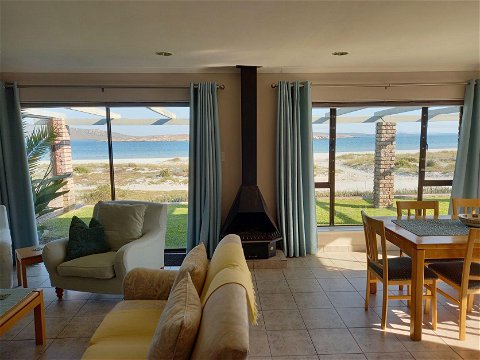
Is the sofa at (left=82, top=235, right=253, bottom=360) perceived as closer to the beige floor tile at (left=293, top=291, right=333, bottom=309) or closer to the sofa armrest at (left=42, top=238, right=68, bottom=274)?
the sofa armrest at (left=42, top=238, right=68, bottom=274)

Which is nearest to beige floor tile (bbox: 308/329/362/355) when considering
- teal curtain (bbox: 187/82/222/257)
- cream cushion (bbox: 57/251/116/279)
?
cream cushion (bbox: 57/251/116/279)

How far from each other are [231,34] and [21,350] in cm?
290

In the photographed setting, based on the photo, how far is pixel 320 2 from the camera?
2059 millimetres

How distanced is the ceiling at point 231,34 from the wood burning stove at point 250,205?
386 mm

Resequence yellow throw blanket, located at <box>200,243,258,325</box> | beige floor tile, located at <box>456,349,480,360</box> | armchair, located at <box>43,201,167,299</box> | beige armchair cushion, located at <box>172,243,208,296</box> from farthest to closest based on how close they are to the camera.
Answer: armchair, located at <box>43,201,167,299</box> → beige floor tile, located at <box>456,349,480,360</box> → beige armchair cushion, located at <box>172,243,208,296</box> → yellow throw blanket, located at <box>200,243,258,325</box>

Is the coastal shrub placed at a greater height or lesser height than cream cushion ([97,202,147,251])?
greater

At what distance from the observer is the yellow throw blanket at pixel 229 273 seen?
148 centimetres

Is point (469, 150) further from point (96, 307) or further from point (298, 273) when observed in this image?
point (96, 307)

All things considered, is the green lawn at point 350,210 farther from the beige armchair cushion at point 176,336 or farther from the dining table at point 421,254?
the beige armchair cushion at point 176,336

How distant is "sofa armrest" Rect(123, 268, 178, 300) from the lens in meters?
2.16

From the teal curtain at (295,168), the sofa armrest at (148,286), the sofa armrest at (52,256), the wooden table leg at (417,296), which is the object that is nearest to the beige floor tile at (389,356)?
the wooden table leg at (417,296)

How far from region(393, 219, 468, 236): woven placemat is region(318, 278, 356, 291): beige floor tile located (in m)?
0.84

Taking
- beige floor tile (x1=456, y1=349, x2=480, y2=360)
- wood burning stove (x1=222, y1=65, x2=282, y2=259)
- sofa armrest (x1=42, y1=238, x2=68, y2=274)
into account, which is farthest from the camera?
wood burning stove (x1=222, y1=65, x2=282, y2=259)

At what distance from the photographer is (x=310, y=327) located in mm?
2494
